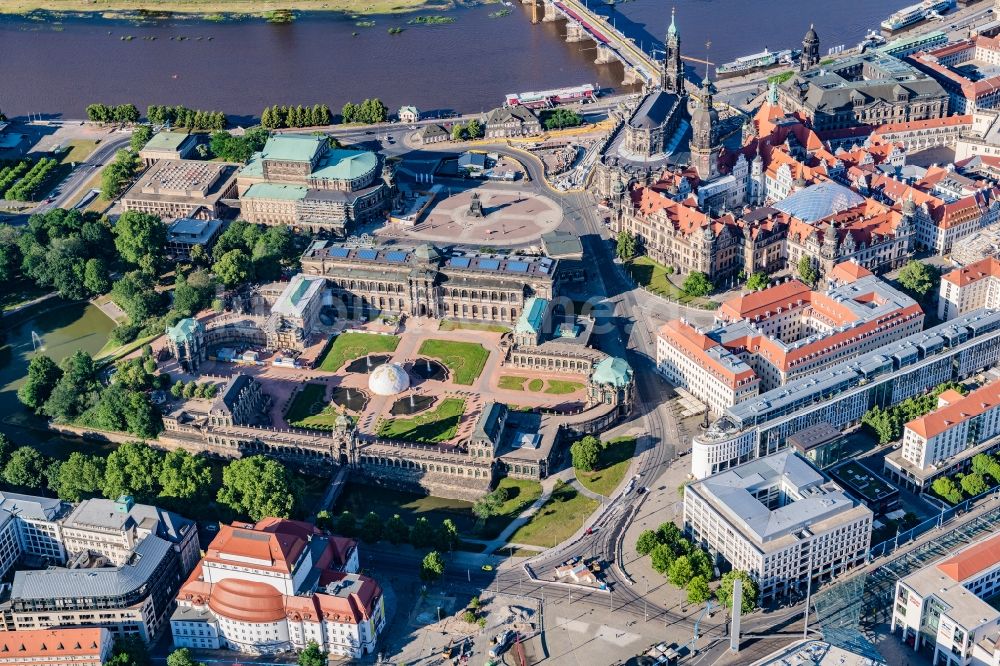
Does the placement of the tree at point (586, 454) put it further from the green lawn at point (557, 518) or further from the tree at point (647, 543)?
the tree at point (647, 543)

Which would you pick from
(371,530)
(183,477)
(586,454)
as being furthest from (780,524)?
(183,477)

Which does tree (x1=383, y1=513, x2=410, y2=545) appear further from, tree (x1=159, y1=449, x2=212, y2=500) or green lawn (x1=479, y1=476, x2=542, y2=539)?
tree (x1=159, y1=449, x2=212, y2=500)

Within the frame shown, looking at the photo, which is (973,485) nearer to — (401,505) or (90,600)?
(401,505)

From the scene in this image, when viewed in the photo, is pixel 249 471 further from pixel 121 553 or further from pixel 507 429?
pixel 507 429

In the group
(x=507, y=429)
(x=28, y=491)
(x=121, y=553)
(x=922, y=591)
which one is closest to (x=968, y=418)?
(x=922, y=591)

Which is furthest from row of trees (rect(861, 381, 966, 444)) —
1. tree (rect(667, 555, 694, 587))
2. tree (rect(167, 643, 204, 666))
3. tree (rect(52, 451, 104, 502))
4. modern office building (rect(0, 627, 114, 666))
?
tree (rect(52, 451, 104, 502))
